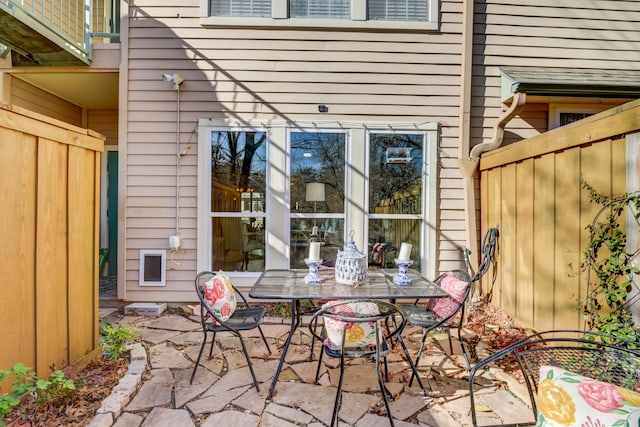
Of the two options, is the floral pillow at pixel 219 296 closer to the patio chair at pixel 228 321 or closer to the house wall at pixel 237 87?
the patio chair at pixel 228 321

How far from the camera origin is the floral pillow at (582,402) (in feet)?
4.17

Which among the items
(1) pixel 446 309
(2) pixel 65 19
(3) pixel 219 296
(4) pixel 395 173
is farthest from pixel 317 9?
(1) pixel 446 309

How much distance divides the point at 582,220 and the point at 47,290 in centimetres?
384

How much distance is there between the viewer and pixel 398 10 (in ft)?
14.6

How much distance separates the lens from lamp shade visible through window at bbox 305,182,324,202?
4.43 metres

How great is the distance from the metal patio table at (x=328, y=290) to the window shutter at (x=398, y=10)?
10.9 ft

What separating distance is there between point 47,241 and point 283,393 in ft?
6.16

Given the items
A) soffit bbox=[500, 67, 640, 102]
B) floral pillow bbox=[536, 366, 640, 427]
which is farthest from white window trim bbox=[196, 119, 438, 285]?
floral pillow bbox=[536, 366, 640, 427]

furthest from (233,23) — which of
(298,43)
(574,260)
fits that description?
(574,260)

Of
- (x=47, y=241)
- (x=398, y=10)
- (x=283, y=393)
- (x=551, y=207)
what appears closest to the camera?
(x=47, y=241)

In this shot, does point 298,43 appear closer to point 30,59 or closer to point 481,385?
point 30,59

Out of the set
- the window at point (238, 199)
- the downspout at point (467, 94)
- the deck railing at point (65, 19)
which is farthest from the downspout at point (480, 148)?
the deck railing at point (65, 19)

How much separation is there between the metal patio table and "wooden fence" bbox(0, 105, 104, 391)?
1276 mm

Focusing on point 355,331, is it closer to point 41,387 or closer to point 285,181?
point 41,387
